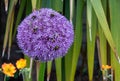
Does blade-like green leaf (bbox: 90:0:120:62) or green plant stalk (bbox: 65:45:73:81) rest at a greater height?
blade-like green leaf (bbox: 90:0:120:62)

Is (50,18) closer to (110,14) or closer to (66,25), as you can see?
(66,25)

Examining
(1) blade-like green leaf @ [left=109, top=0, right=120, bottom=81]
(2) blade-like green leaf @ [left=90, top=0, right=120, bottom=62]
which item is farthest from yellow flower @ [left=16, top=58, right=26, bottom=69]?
(1) blade-like green leaf @ [left=109, top=0, right=120, bottom=81]

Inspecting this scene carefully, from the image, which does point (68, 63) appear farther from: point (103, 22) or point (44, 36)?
point (44, 36)

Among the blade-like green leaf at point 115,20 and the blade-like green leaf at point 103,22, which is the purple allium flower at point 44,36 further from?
the blade-like green leaf at point 115,20

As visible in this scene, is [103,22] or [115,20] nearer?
[103,22]

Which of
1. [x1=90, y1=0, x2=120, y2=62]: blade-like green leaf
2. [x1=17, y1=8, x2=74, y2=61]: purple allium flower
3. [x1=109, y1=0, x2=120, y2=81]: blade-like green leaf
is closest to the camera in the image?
[x1=17, y1=8, x2=74, y2=61]: purple allium flower

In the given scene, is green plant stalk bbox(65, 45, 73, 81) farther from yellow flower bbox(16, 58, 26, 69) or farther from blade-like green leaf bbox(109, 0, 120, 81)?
yellow flower bbox(16, 58, 26, 69)

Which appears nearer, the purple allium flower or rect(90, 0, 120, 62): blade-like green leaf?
the purple allium flower

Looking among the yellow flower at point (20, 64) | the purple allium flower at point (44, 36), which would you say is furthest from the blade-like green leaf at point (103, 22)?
the yellow flower at point (20, 64)

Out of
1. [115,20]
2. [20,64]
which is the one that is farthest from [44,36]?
[115,20]
